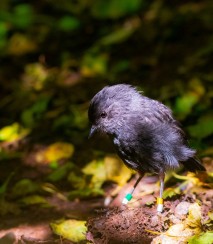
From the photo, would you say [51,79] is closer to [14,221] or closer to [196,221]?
[14,221]

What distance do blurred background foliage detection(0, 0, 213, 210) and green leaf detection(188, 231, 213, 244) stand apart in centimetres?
165

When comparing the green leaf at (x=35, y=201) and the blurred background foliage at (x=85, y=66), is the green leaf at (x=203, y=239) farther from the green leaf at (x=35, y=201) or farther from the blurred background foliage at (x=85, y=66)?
the green leaf at (x=35, y=201)

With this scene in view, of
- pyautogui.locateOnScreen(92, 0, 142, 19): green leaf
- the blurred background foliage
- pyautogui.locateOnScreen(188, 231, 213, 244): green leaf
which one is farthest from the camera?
pyautogui.locateOnScreen(92, 0, 142, 19): green leaf

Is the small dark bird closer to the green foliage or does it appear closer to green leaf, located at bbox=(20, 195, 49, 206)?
the green foliage

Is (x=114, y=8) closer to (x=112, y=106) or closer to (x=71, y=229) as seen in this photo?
(x=112, y=106)

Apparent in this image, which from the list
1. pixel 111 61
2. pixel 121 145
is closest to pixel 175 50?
pixel 111 61

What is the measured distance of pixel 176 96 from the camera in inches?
259

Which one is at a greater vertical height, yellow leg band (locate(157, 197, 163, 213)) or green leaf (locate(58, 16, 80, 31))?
green leaf (locate(58, 16, 80, 31))

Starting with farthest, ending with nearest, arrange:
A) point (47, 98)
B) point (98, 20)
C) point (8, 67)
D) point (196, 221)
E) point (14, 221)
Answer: point (98, 20) → point (8, 67) → point (47, 98) → point (14, 221) → point (196, 221)

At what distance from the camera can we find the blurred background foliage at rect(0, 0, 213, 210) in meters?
6.27

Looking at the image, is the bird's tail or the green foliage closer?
the bird's tail

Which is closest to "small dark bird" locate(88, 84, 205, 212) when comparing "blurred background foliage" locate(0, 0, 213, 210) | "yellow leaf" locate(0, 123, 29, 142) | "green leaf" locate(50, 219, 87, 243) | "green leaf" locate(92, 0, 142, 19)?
"green leaf" locate(50, 219, 87, 243)

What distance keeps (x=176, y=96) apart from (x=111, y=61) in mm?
1809

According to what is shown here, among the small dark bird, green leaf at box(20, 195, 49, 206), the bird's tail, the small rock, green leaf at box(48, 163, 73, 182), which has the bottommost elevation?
green leaf at box(20, 195, 49, 206)
